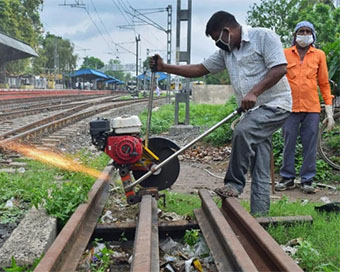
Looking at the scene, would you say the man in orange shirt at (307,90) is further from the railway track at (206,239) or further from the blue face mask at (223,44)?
the railway track at (206,239)

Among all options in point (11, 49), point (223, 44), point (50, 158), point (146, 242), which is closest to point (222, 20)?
point (223, 44)

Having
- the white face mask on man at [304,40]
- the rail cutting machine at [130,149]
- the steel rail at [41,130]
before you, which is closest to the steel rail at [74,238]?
the rail cutting machine at [130,149]

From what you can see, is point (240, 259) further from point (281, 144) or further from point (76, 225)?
point (281, 144)

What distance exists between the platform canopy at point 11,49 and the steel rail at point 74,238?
24.2 m

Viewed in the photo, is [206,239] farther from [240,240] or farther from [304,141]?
[304,141]

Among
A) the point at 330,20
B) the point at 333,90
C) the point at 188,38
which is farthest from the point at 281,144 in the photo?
the point at 330,20

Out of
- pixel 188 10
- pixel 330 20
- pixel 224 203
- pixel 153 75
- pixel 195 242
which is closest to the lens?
pixel 195 242

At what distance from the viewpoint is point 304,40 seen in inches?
218

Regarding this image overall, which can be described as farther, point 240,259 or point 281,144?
point 281,144

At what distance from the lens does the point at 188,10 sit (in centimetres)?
1333

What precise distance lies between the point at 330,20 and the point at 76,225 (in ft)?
58.5

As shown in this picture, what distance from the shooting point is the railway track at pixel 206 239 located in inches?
95.7

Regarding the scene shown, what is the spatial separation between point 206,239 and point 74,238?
94cm

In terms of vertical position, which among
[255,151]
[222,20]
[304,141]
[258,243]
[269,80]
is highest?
[222,20]
